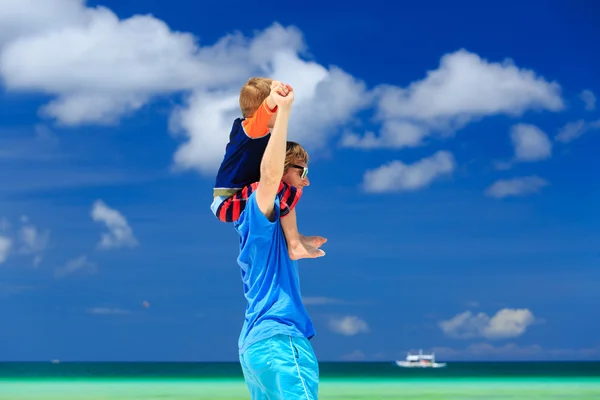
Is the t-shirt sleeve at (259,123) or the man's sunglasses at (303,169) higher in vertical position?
the t-shirt sleeve at (259,123)

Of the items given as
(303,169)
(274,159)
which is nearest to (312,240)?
(303,169)

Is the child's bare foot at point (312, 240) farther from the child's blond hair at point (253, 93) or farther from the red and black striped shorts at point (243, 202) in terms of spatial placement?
the child's blond hair at point (253, 93)

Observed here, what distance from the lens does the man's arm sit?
8.00ft

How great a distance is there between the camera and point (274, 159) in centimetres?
247

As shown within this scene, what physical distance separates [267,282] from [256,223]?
180 millimetres

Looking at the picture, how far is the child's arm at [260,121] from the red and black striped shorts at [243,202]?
156 mm

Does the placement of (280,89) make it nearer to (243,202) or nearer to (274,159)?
(274,159)

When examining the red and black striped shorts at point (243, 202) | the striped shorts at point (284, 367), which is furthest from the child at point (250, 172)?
the striped shorts at point (284, 367)

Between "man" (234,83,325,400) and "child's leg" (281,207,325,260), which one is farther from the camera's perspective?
"child's leg" (281,207,325,260)

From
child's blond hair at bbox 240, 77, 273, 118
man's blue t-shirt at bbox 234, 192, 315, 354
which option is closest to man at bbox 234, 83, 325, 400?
man's blue t-shirt at bbox 234, 192, 315, 354

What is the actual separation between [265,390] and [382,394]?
77.7 ft

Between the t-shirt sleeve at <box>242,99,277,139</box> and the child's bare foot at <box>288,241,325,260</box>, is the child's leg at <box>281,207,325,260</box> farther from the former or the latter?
the t-shirt sleeve at <box>242,99,277,139</box>

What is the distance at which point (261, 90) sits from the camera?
2.65 meters

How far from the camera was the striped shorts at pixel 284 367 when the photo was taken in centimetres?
247
